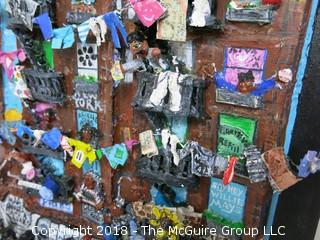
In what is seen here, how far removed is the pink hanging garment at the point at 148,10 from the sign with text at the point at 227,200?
0.66m

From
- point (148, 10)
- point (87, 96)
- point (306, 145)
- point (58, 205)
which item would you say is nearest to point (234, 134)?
point (306, 145)

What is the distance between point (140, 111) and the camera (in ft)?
4.75

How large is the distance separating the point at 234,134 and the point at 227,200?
28cm

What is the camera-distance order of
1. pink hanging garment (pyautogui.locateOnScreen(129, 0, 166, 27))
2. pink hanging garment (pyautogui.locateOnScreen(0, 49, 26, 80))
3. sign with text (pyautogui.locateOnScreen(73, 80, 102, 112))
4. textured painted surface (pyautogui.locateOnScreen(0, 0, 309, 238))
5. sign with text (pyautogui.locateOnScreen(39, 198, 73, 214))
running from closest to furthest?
textured painted surface (pyautogui.locateOnScreen(0, 0, 309, 238)) < pink hanging garment (pyautogui.locateOnScreen(129, 0, 166, 27)) < sign with text (pyautogui.locateOnScreen(73, 80, 102, 112)) < pink hanging garment (pyautogui.locateOnScreen(0, 49, 26, 80)) < sign with text (pyautogui.locateOnScreen(39, 198, 73, 214))

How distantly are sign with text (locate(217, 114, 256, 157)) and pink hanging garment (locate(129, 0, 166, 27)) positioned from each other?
43 centimetres

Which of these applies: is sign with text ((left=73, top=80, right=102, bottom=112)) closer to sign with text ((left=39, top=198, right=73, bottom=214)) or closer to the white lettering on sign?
the white lettering on sign

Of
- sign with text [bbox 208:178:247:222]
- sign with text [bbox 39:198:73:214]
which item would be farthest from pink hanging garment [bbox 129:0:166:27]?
sign with text [bbox 39:198:73:214]

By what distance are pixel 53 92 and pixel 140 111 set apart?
435 millimetres

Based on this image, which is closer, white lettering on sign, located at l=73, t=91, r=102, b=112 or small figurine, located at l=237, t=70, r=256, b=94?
small figurine, located at l=237, t=70, r=256, b=94

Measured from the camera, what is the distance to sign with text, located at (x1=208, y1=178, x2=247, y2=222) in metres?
1.34

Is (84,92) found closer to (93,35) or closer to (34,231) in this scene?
(93,35)

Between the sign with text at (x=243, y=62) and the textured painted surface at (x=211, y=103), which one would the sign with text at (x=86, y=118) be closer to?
the textured painted surface at (x=211, y=103)

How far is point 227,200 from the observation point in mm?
1374

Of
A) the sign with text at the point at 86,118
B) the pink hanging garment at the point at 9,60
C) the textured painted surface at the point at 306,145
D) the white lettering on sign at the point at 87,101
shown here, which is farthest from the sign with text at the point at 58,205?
the textured painted surface at the point at 306,145
